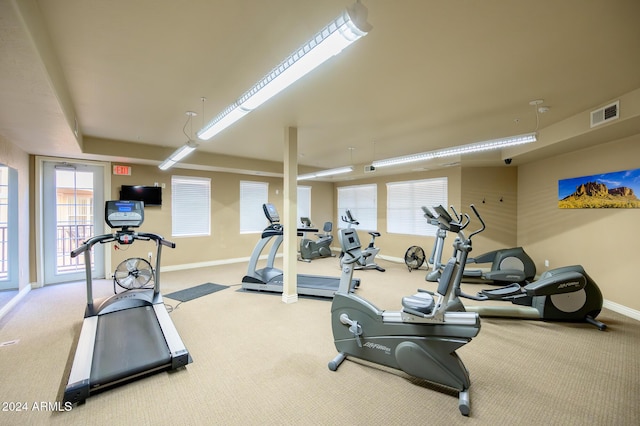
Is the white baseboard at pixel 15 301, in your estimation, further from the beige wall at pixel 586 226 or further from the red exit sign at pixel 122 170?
the beige wall at pixel 586 226

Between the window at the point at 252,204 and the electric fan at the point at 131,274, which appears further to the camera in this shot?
the window at the point at 252,204

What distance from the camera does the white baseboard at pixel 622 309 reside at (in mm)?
3615

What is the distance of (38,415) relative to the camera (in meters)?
1.92

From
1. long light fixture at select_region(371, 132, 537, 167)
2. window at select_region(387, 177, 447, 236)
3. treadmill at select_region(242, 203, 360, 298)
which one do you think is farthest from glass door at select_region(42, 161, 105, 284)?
window at select_region(387, 177, 447, 236)

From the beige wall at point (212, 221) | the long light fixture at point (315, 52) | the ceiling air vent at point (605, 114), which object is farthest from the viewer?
the beige wall at point (212, 221)

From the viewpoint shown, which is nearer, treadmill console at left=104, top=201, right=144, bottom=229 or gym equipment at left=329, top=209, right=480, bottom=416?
gym equipment at left=329, top=209, right=480, bottom=416

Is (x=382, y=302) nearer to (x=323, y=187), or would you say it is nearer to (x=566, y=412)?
(x=566, y=412)

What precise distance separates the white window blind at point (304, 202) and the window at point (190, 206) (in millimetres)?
2975

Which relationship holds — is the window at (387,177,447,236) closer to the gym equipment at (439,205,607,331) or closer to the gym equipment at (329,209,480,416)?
the gym equipment at (439,205,607,331)

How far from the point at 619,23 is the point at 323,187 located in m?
7.85

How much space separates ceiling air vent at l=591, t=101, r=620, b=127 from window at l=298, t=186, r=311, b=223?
686 cm

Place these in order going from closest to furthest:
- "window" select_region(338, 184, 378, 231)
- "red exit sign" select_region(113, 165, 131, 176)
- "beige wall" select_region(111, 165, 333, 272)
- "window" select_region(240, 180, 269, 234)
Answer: "red exit sign" select_region(113, 165, 131, 176), "beige wall" select_region(111, 165, 333, 272), "window" select_region(240, 180, 269, 234), "window" select_region(338, 184, 378, 231)

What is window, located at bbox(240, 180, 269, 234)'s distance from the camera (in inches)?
299

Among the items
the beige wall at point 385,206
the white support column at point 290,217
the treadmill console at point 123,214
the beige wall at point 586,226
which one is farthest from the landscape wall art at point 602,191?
the treadmill console at point 123,214
